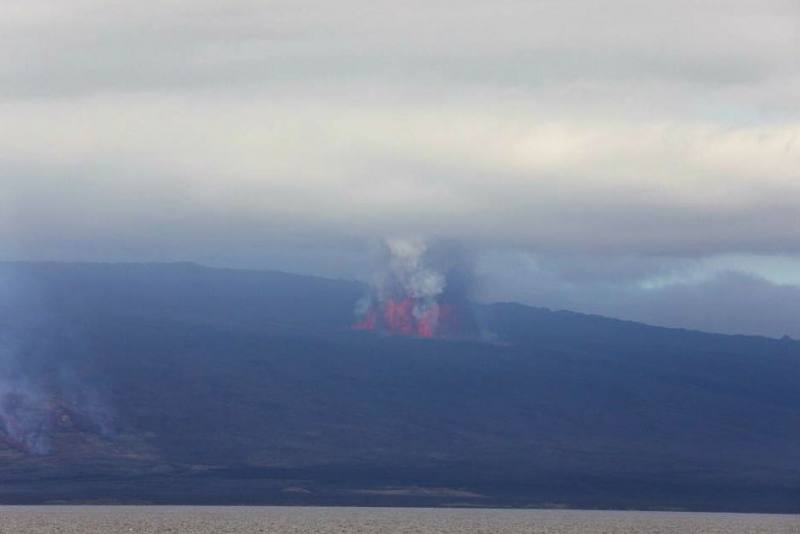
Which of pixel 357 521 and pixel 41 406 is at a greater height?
pixel 41 406

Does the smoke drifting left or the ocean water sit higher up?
the smoke drifting left

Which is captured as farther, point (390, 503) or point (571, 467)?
point (571, 467)

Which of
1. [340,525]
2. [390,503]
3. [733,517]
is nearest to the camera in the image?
[340,525]

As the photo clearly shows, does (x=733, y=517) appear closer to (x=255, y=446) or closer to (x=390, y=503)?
(x=390, y=503)

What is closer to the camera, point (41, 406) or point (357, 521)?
point (357, 521)

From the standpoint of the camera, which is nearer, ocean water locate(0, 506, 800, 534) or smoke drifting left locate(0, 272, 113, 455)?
ocean water locate(0, 506, 800, 534)

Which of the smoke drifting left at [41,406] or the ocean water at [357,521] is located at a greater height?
the smoke drifting left at [41,406]

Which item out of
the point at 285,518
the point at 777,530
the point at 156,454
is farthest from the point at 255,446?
the point at 777,530

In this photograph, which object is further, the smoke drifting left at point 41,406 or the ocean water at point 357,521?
the smoke drifting left at point 41,406
